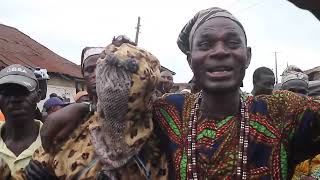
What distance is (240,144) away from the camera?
1.93 metres

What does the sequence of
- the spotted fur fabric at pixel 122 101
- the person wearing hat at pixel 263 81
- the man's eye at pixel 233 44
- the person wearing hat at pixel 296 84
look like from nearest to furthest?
the spotted fur fabric at pixel 122 101 < the man's eye at pixel 233 44 < the person wearing hat at pixel 296 84 < the person wearing hat at pixel 263 81

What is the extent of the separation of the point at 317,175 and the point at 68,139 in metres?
1.62

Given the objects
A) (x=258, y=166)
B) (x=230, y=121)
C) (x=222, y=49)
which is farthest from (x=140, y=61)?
(x=258, y=166)

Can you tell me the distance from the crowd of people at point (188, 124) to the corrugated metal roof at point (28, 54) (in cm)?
1800

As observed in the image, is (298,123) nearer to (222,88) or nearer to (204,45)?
(222,88)

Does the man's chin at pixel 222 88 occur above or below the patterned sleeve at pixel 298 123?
above

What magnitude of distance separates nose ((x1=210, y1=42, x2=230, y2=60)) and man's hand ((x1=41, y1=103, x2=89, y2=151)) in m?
0.64

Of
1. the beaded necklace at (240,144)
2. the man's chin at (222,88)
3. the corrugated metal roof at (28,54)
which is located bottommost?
the beaded necklace at (240,144)

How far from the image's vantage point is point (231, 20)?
6.70ft

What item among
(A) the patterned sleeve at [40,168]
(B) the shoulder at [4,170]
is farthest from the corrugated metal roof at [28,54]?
(A) the patterned sleeve at [40,168]

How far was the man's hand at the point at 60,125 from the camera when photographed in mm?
2059

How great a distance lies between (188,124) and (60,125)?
0.56m

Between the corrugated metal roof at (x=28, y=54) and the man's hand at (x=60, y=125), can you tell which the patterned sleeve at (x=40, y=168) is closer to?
the man's hand at (x=60, y=125)

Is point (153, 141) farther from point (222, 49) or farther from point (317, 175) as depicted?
point (317, 175)
